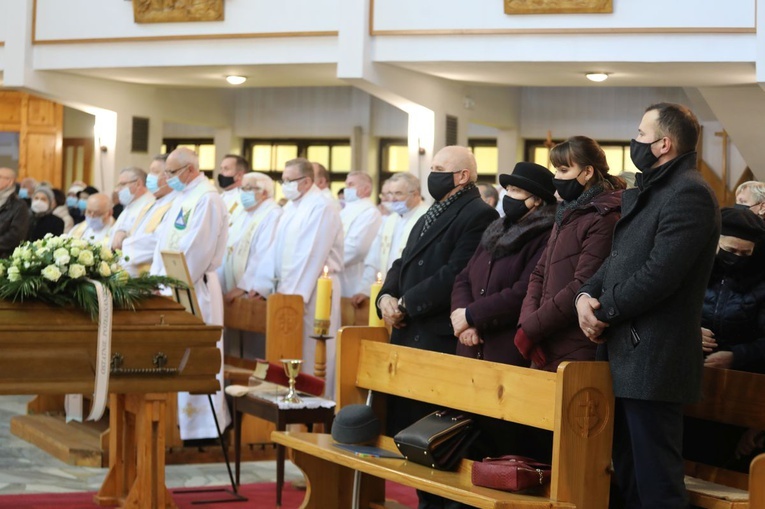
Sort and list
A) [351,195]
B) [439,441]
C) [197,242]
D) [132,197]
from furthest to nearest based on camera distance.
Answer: [351,195], [132,197], [197,242], [439,441]

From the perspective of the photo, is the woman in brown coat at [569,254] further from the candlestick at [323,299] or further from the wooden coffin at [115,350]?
the candlestick at [323,299]

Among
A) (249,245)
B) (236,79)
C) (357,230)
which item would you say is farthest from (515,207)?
(236,79)

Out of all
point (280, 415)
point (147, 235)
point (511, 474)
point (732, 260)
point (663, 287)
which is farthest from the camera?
point (147, 235)

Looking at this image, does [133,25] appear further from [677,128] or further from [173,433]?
[677,128]

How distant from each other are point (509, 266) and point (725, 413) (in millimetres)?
1058

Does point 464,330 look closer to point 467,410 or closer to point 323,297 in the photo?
point 467,410

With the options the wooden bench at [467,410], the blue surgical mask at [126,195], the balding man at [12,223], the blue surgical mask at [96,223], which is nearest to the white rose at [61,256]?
the wooden bench at [467,410]

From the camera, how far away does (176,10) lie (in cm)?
1371

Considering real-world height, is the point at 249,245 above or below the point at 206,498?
above

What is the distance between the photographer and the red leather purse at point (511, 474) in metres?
4.34

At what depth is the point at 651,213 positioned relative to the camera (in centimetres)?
422

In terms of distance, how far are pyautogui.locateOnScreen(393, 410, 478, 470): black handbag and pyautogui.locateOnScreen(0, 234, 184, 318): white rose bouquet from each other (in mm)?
1611

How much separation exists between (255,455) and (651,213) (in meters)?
4.25

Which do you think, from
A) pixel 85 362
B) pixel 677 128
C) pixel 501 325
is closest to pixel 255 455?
pixel 85 362
